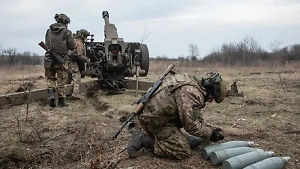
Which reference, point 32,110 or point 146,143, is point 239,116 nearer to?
point 146,143

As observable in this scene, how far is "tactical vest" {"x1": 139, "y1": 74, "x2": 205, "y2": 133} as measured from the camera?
3926mm

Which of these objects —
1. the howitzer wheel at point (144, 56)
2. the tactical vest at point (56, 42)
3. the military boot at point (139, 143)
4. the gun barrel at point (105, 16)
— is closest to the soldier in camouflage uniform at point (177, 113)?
the military boot at point (139, 143)

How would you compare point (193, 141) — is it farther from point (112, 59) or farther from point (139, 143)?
point (112, 59)

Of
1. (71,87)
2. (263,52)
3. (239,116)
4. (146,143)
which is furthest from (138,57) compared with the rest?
(263,52)

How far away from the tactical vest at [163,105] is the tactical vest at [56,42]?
395cm

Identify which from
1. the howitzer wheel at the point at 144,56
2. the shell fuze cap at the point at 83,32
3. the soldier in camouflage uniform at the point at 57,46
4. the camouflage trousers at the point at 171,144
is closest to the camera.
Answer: the camouflage trousers at the point at 171,144

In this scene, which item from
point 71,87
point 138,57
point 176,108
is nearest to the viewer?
point 176,108

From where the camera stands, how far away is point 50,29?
7477 millimetres

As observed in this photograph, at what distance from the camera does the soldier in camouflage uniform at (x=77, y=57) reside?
8977 mm

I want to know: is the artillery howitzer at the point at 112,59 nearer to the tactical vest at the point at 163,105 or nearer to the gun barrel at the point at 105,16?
the gun barrel at the point at 105,16

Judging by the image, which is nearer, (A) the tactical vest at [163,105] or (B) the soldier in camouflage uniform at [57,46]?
(A) the tactical vest at [163,105]

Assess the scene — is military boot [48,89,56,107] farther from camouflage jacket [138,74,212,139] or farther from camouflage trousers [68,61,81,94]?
camouflage jacket [138,74,212,139]

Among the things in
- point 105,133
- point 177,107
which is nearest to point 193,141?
point 177,107

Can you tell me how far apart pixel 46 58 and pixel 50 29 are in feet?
2.13
